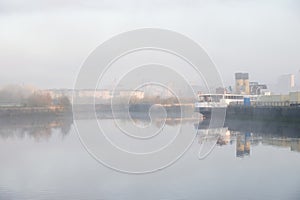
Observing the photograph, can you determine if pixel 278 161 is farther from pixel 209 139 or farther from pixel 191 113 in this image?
pixel 191 113

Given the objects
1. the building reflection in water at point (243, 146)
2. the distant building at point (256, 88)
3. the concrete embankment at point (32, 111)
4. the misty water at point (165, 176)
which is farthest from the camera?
the distant building at point (256, 88)

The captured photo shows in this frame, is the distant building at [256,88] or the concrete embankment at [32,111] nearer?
the concrete embankment at [32,111]

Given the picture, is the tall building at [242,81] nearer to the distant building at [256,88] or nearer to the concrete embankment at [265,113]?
the distant building at [256,88]

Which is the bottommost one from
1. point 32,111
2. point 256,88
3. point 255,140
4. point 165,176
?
point 165,176

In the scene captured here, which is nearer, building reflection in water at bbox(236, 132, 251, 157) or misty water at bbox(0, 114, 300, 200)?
misty water at bbox(0, 114, 300, 200)

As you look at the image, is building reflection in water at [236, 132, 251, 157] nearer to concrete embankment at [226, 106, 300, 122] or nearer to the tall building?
concrete embankment at [226, 106, 300, 122]

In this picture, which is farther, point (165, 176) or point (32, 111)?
point (32, 111)

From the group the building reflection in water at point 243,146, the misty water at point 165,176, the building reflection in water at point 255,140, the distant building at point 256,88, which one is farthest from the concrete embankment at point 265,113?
the distant building at point 256,88

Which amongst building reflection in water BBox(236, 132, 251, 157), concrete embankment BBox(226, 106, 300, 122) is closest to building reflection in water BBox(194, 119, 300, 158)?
building reflection in water BBox(236, 132, 251, 157)

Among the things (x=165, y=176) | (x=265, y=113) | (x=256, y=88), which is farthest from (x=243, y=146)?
(x=256, y=88)

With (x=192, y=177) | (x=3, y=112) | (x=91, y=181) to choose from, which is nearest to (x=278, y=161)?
(x=192, y=177)

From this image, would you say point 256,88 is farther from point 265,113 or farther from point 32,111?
point 32,111

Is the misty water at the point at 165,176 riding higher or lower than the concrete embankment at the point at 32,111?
lower

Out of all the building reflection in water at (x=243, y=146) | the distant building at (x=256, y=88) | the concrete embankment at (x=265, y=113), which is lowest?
the building reflection in water at (x=243, y=146)
